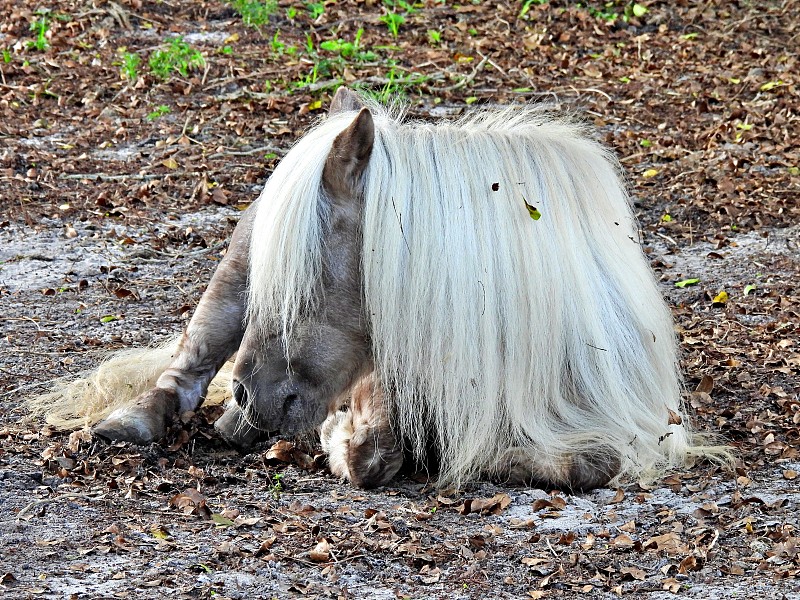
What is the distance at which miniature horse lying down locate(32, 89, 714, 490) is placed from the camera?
12.5ft

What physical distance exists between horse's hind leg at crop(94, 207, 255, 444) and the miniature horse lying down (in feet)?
0.13

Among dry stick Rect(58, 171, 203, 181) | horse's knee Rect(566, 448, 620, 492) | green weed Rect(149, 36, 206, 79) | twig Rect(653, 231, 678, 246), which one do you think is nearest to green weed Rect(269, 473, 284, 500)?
horse's knee Rect(566, 448, 620, 492)

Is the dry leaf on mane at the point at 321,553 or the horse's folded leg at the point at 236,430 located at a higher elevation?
the horse's folded leg at the point at 236,430

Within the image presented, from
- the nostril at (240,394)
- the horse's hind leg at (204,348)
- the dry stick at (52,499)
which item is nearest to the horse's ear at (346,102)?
the horse's hind leg at (204,348)

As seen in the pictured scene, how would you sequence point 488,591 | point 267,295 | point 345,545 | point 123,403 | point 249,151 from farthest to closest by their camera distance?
point 249,151 → point 123,403 → point 267,295 → point 345,545 → point 488,591

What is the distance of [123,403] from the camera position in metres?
4.60

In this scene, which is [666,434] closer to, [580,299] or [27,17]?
[580,299]

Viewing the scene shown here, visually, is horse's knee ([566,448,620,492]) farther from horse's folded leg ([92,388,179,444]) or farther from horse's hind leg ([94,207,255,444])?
horse's folded leg ([92,388,179,444])

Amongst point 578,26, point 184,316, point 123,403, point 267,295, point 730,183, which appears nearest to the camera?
point 267,295

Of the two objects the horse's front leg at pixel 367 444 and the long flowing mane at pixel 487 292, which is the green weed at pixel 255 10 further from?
the horse's front leg at pixel 367 444

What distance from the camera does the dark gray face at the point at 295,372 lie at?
12.6 feet

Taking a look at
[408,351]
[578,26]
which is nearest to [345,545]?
[408,351]

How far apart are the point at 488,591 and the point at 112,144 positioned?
584cm

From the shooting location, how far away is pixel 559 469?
4000 millimetres
